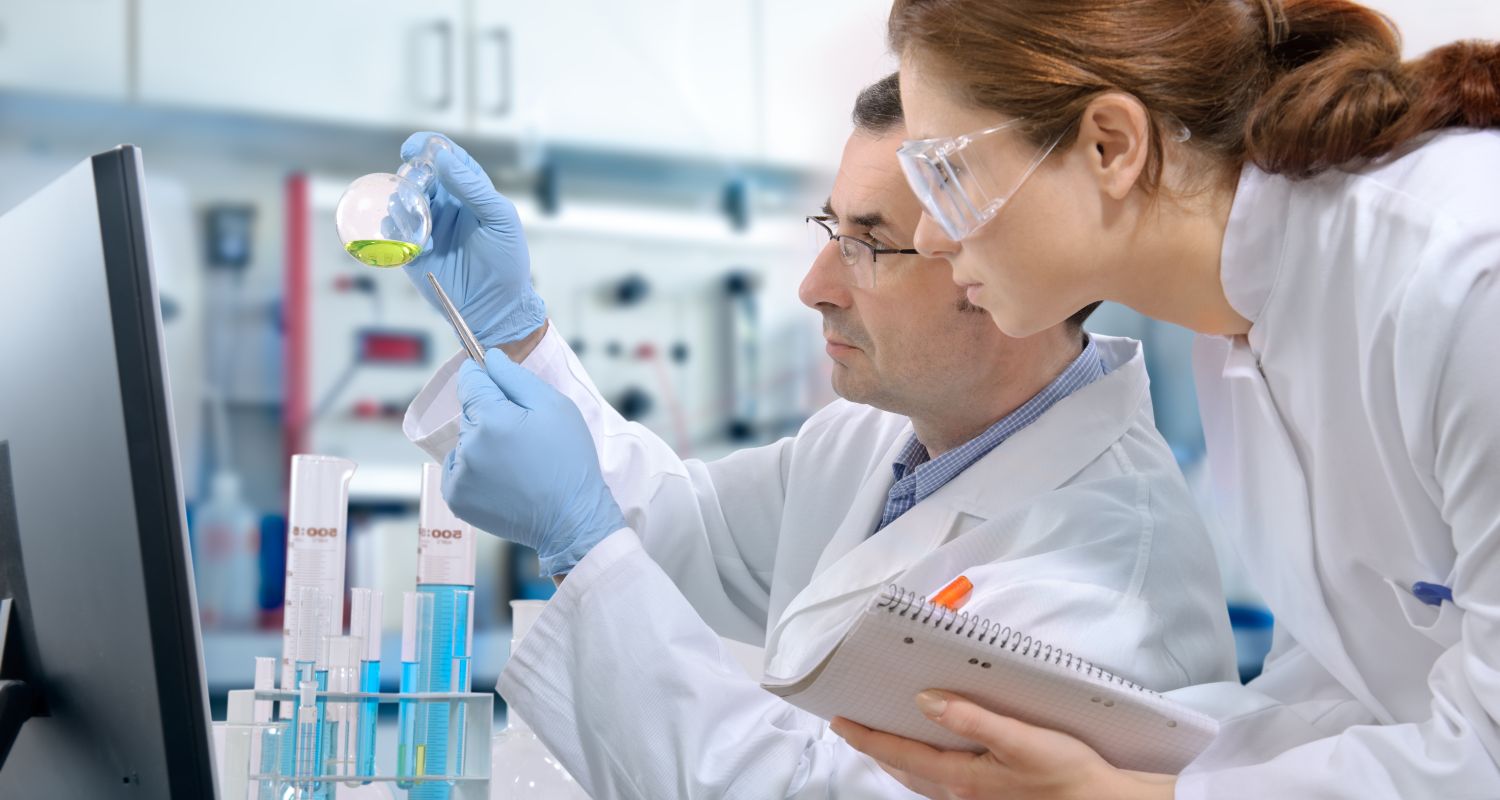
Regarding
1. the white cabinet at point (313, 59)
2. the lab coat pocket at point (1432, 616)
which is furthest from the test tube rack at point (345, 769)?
the white cabinet at point (313, 59)

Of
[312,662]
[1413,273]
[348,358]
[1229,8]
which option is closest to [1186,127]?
[1229,8]

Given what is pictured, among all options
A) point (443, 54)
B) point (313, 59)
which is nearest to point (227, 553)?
point (313, 59)

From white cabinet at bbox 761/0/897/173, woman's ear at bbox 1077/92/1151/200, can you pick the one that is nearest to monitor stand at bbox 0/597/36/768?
woman's ear at bbox 1077/92/1151/200

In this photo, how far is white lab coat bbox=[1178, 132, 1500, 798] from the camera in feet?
2.76

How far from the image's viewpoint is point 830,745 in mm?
1163

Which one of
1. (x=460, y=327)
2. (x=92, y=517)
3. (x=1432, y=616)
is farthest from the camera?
(x=460, y=327)

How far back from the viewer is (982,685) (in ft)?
3.03

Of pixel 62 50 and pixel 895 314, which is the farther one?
pixel 62 50

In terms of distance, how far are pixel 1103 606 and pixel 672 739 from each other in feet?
1.26

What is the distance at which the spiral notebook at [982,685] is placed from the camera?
87cm

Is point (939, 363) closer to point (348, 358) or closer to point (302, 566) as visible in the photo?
point (302, 566)

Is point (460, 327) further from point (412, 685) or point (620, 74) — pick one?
point (620, 74)

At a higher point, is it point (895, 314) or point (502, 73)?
point (502, 73)

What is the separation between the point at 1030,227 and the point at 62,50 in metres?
2.30
